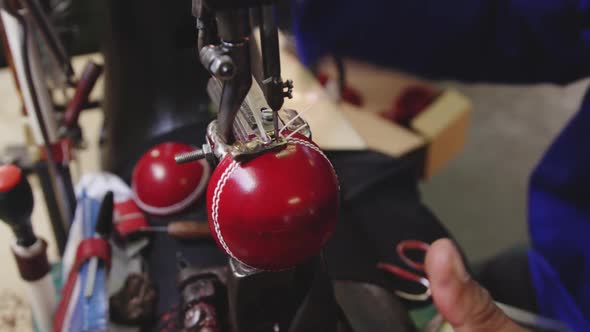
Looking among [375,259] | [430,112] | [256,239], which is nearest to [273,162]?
[256,239]

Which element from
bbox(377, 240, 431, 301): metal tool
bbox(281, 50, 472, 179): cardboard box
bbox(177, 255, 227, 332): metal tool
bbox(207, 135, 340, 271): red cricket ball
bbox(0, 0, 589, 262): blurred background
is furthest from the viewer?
bbox(0, 0, 589, 262): blurred background

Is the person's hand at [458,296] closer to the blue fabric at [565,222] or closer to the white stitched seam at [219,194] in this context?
the white stitched seam at [219,194]

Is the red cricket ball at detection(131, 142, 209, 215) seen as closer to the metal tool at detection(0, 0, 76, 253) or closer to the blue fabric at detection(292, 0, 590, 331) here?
the metal tool at detection(0, 0, 76, 253)

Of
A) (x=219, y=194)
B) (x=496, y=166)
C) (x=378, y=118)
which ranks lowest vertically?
(x=496, y=166)

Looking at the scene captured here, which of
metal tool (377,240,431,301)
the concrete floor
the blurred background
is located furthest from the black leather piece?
the concrete floor

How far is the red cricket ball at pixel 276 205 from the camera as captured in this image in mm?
312

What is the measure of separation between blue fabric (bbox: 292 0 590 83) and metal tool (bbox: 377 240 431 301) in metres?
0.27

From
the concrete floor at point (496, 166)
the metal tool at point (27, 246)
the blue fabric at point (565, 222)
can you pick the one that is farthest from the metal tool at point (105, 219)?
the concrete floor at point (496, 166)

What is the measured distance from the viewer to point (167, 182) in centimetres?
60

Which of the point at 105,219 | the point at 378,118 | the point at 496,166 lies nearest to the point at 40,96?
the point at 105,219

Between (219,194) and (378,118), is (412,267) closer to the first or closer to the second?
(219,194)

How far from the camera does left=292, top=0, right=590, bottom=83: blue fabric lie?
63 cm

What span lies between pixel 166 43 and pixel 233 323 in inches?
18.2

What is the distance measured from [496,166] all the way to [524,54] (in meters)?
0.88
